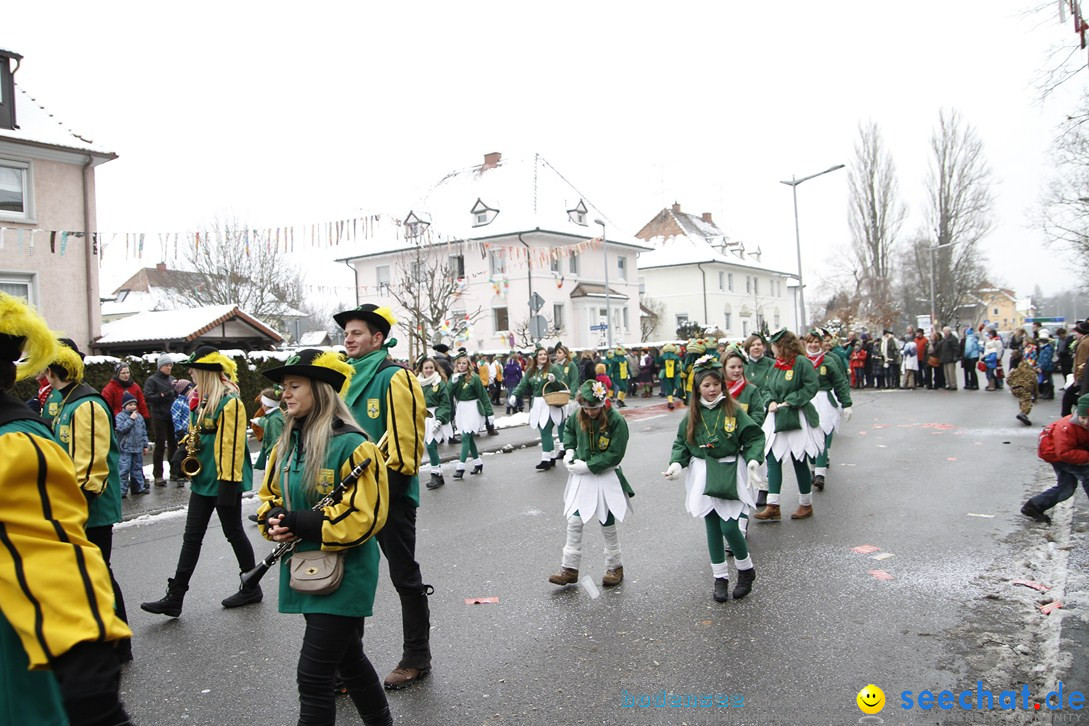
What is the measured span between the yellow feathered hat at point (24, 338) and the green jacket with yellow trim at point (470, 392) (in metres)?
10.0

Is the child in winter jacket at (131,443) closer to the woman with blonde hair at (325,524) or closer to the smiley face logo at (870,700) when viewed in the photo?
the woman with blonde hair at (325,524)

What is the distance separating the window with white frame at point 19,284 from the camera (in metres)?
20.8

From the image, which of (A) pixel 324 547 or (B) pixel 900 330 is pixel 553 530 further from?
(B) pixel 900 330

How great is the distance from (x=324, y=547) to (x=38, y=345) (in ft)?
4.13

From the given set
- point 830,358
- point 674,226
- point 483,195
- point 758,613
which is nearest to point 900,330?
point 674,226

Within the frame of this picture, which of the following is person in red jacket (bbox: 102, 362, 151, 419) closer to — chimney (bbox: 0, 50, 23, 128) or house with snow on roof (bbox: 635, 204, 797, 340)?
chimney (bbox: 0, 50, 23, 128)

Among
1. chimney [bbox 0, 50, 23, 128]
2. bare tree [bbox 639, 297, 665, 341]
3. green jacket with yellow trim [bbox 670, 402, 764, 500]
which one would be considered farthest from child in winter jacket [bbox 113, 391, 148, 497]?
bare tree [bbox 639, 297, 665, 341]

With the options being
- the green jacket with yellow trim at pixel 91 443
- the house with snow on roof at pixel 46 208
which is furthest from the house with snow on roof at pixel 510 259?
the green jacket with yellow trim at pixel 91 443

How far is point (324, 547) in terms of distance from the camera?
10.3ft

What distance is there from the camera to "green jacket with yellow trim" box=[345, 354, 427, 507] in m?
4.33

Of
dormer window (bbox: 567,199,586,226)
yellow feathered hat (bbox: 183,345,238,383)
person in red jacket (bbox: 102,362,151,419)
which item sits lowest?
person in red jacket (bbox: 102,362,151,419)

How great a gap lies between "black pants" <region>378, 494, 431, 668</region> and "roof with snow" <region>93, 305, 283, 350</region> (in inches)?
803

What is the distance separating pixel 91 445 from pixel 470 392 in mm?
8202

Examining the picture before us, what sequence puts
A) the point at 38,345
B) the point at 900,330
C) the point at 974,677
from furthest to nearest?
1. the point at 900,330
2. the point at 974,677
3. the point at 38,345
